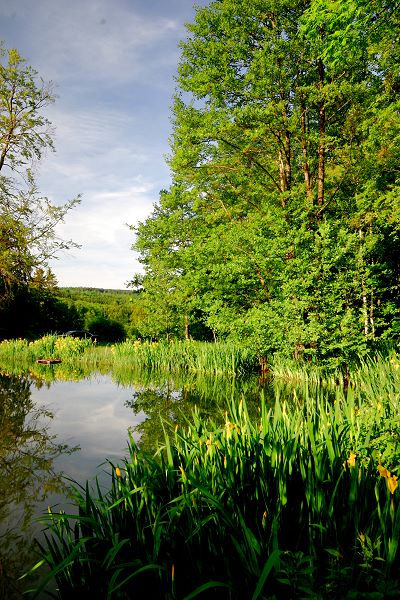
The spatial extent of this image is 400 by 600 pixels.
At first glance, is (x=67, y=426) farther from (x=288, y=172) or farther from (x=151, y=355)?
(x=288, y=172)

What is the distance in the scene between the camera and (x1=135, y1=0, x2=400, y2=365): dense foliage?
11320mm

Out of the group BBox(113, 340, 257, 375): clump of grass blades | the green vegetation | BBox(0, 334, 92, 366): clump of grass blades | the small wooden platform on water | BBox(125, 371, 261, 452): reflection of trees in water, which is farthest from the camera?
BBox(0, 334, 92, 366): clump of grass blades

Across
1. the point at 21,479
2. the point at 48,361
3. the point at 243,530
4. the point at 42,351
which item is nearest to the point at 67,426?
the point at 21,479

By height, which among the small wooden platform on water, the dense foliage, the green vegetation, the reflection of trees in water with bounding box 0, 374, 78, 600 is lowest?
the small wooden platform on water

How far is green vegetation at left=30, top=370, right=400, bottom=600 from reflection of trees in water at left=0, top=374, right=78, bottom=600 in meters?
0.84

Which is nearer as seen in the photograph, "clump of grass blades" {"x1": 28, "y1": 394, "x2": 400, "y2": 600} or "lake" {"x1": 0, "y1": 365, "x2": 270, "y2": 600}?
"clump of grass blades" {"x1": 28, "y1": 394, "x2": 400, "y2": 600}

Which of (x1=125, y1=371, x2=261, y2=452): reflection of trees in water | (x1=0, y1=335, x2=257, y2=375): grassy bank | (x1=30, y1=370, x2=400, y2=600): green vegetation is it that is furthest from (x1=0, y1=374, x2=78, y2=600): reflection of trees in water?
(x1=0, y1=335, x2=257, y2=375): grassy bank

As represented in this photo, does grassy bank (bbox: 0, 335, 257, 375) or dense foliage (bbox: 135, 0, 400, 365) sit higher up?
dense foliage (bbox: 135, 0, 400, 365)

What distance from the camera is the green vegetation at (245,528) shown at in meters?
2.05

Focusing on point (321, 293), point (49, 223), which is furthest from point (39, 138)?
point (321, 293)

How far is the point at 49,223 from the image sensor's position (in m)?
23.9

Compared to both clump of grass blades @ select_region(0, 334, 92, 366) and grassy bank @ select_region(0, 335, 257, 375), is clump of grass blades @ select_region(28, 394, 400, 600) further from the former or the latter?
clump of grass blades @ select_region(0, 334, 92, 366)

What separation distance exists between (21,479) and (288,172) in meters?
13.6

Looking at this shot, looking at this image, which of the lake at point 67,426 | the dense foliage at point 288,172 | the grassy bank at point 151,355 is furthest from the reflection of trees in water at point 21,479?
the dense foliage at point 288,172
